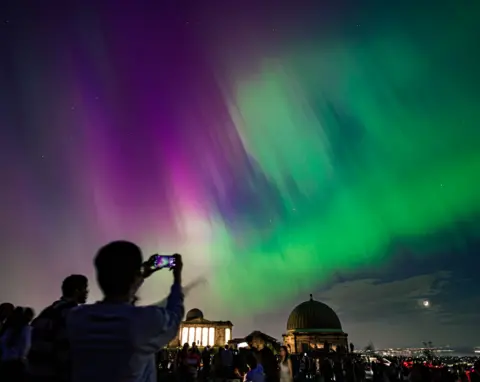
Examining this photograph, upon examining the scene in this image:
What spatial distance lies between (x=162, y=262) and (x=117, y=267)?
2.90 ft

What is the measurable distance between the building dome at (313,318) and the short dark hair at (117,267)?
81.5 meters

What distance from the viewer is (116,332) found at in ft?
7.76

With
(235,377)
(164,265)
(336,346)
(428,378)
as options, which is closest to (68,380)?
(164,265)

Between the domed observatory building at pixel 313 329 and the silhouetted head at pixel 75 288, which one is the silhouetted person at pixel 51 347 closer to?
the silhouetted head at pixel 75 288

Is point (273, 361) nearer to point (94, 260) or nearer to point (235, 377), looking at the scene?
point (94, 260)

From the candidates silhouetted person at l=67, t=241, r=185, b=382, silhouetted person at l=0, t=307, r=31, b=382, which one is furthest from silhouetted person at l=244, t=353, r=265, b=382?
silhouetted person at l=67, t=241, r=185, b=382

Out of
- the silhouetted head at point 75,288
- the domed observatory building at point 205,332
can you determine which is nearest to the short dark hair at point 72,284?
the silhouetted head at point 75,288

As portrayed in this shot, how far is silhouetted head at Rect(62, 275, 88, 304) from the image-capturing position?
445 centimetres

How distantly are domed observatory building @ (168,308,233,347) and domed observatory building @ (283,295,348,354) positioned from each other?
1280 centimetres

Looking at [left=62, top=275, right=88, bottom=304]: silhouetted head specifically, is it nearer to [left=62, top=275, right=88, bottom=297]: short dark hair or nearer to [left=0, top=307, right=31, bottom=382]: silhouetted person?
[left=62, top=275, right=88, bottom=297]: short dark hair

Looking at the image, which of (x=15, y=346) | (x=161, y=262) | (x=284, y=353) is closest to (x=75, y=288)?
(x=161, y=262)

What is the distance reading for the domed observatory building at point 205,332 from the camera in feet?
231

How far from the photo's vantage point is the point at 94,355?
2406 millimetres

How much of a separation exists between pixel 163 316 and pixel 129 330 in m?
0.24
